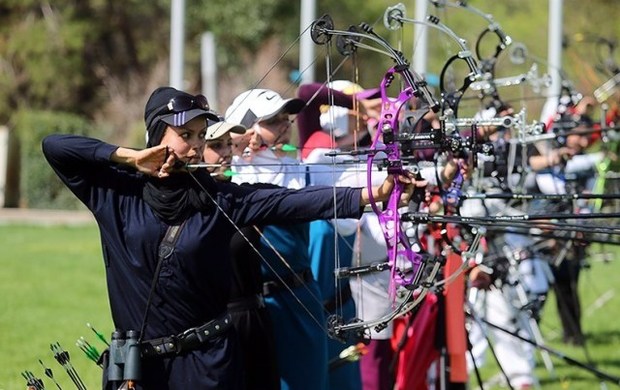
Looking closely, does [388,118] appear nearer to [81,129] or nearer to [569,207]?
[569,207]

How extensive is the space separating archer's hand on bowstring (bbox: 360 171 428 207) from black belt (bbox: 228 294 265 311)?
→ 1006mm

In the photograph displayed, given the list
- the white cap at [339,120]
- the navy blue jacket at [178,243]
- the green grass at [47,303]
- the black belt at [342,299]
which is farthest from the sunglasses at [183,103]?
the green grass at [47,303]

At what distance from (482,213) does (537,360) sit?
11.1ft

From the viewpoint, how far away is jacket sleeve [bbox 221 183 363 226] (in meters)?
4.75

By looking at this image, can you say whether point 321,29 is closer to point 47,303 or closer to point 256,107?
point 256,107

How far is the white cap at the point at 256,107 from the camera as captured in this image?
621 centimetres

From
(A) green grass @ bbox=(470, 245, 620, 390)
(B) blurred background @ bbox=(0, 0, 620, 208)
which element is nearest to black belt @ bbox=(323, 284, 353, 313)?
(A) green grass @ bbox=(470, 245, 620, 390)

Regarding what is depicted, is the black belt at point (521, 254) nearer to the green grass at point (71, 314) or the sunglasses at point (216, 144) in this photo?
the green grass at point (71, 314)

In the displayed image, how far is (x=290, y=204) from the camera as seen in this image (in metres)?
4.77

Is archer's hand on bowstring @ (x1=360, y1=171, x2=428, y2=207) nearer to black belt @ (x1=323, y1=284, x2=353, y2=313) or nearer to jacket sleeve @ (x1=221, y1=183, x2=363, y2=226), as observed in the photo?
jacket sleeve @ (x1=221, y1=183, x2=363, y2=226)

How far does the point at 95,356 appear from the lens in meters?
5.11

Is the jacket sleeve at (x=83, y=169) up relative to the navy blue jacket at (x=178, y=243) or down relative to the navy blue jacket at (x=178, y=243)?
up

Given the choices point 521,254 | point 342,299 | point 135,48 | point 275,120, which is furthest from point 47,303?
point 135,48

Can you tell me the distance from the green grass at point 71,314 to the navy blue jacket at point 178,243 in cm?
300
